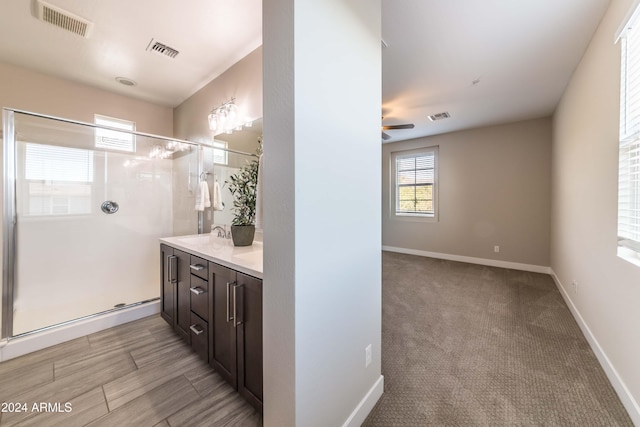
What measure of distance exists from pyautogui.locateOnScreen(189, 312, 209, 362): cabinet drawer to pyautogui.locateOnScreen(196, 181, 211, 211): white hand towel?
136cm

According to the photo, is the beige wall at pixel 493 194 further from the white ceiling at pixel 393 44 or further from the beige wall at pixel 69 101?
the beige wall at pixel 69 101

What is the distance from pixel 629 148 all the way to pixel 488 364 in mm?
1732

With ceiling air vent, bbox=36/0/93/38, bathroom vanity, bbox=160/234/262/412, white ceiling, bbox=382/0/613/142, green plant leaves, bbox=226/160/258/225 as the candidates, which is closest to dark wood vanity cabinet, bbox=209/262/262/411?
bathroom vanity, bbox=160/234/262/412

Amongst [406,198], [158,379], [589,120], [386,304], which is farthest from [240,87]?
[406,198]

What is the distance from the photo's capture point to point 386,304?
9.51 ft

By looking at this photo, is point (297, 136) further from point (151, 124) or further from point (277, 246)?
point (151, 124)

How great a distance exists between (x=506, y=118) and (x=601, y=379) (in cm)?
393

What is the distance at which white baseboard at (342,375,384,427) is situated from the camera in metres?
1.24

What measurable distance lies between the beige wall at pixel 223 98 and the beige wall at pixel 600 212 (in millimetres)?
2733

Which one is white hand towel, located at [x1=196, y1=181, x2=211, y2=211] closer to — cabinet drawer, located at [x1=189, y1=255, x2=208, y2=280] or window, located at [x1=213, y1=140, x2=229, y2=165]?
window, located at [x1=213, y1=140, x2=229, y2=165]

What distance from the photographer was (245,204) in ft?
7.23

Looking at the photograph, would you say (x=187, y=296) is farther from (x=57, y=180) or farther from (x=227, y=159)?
(x=57, y=180)

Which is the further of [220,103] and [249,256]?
[220,103]

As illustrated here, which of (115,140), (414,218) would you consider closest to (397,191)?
(414,218)
